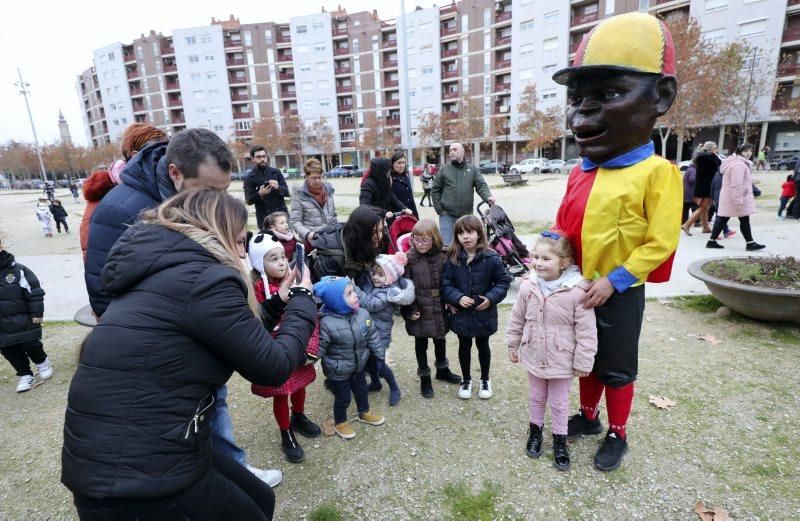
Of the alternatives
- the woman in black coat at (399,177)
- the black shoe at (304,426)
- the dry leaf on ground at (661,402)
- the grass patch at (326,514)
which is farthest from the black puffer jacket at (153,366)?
the woman in black coat at (399,177)

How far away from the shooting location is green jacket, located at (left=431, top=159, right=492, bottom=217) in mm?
5812

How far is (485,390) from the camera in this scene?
11.2ft

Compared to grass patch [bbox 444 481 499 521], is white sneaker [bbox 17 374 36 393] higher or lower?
higher

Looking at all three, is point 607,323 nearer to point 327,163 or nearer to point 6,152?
point 327,163

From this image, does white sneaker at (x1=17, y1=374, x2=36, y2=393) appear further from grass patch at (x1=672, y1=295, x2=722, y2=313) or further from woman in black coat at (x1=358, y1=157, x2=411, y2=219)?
grass patch at (x1=672, y1=295, x2=722, y2=313)

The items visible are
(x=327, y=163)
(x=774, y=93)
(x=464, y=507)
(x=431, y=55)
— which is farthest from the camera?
(x=327, y=163)

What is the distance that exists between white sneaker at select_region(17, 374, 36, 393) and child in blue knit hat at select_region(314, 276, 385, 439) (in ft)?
10.3

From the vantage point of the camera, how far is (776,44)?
31.3 m

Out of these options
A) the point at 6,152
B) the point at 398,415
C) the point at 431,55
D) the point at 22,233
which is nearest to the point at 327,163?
the point at 431,55

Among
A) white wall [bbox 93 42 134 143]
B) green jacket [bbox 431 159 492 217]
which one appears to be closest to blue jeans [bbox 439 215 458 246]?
green jacket [bbox 431 159 492 217]

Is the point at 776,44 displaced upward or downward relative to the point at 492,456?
upward

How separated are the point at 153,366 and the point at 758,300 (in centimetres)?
511

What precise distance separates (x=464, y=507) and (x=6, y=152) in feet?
310

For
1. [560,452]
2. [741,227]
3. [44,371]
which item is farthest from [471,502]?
[741,227]
